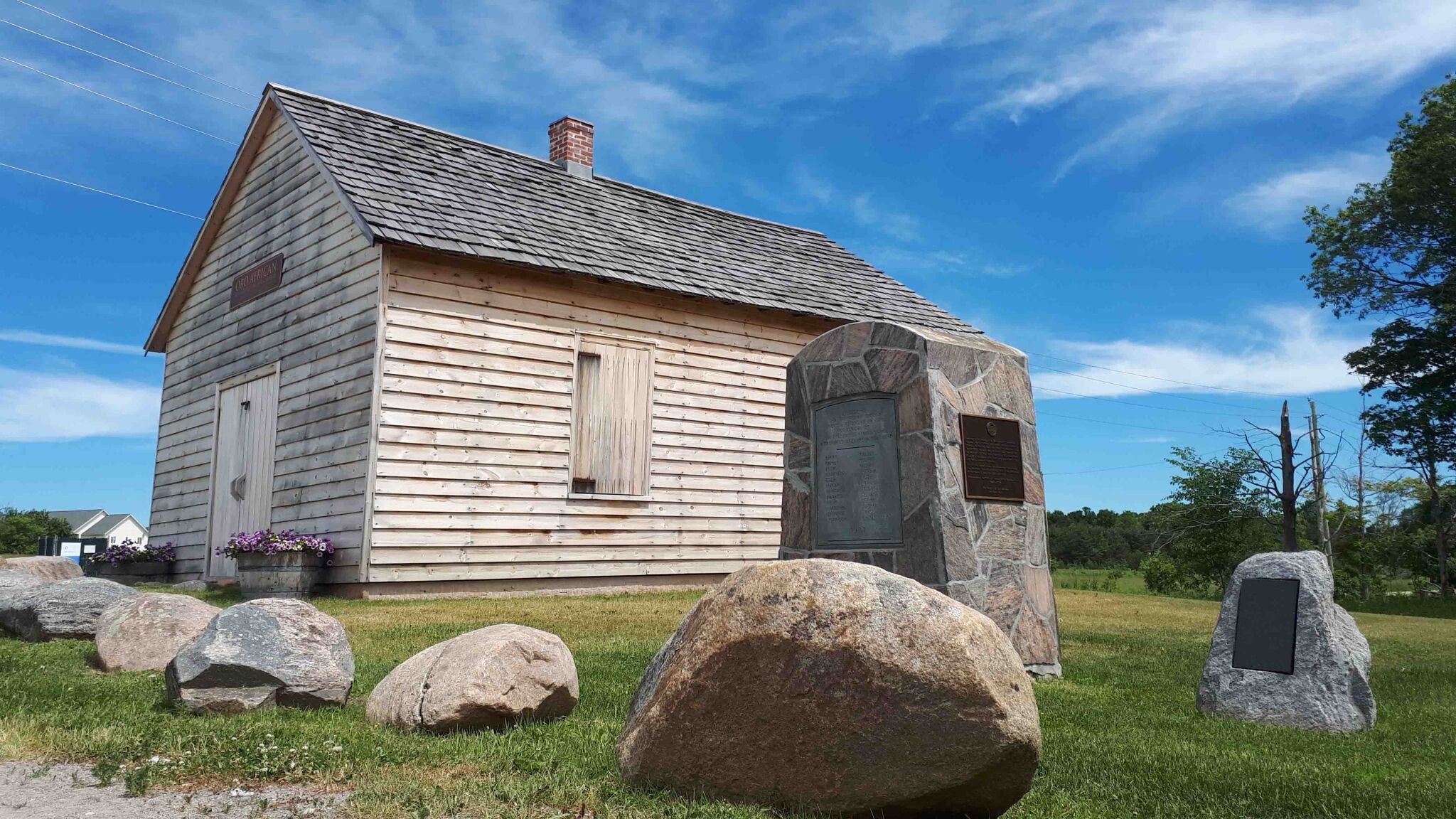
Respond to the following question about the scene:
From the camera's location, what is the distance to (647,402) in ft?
54.5

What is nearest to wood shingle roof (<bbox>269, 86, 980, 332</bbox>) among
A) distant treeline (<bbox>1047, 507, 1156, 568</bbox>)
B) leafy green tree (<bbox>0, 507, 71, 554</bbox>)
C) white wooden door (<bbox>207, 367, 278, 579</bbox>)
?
white wooden door (<bbox>207, 367, 278, 579</bbox>)

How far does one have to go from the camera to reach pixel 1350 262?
29703 millimetres

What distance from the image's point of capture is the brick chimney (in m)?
20.5

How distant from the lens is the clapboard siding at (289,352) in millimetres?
14570

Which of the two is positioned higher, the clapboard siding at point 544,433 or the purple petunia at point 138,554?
the clapboard siding at point 544,433

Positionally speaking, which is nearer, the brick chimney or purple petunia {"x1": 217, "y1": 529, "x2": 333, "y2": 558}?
purple petunia {"x1": 217, "y1": 529, "x2": 333, "y2": 558}

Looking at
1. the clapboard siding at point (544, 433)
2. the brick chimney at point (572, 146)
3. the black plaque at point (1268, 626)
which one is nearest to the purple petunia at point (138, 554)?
the clapboard siding at point (544, 433)

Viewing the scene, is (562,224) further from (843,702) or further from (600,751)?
(843,702)

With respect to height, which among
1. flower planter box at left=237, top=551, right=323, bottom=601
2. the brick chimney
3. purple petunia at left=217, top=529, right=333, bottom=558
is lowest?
flower planter box at left=237, top=551, right=323, bottom=601

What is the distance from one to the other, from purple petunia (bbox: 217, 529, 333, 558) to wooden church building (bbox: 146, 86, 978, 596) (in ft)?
0.77

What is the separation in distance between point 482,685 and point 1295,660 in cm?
542

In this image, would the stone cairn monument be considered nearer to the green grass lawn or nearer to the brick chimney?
the green grass lawn

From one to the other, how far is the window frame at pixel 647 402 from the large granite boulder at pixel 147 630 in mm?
7357

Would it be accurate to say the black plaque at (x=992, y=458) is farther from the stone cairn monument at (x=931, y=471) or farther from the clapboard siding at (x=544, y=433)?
the clapboard siding at (x=544, y=433)
